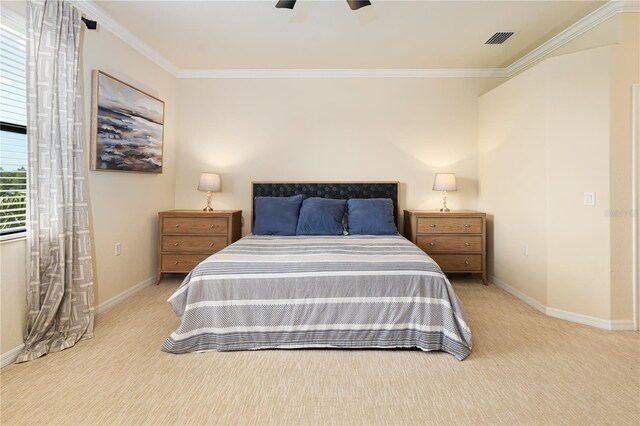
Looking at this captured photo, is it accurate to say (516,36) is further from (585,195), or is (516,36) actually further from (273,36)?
(273,36)

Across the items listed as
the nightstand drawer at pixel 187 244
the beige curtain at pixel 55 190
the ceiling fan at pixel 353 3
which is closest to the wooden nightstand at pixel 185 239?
the nightstand drawer at pixel 187 244

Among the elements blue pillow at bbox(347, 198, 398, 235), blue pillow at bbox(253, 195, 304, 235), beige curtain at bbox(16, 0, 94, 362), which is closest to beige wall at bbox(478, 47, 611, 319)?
blue pillow at bbox(347, 198, 398, 235)

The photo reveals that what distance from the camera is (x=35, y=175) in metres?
2.27

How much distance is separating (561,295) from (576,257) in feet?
1.22

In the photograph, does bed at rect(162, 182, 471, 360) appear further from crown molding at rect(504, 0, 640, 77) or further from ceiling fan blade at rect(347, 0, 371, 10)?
crown molding at rect(504, 0, 640, 77)

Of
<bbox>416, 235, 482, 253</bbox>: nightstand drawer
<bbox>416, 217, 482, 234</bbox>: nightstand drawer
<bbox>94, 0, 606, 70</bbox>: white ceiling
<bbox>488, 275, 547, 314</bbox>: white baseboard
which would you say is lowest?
<bbox>488, 275, 547, 314</bbox>: white baseboard

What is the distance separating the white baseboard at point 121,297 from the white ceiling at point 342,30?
2.68 m

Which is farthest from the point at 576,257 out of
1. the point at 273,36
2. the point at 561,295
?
the point at 273,36

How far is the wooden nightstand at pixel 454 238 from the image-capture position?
3.84 metres

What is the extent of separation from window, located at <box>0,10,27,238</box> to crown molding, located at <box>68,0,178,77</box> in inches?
27.8

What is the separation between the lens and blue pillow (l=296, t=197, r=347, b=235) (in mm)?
3695

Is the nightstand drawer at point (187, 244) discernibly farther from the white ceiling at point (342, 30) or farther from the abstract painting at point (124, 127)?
the white ceiling at point (342, 30)

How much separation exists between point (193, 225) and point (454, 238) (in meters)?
3.09

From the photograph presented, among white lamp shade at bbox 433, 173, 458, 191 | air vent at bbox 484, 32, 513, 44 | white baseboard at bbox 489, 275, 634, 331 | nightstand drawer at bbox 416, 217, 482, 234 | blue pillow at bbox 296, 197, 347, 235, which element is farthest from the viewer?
white lamp shade at bbox 433, 173, 458, 191
